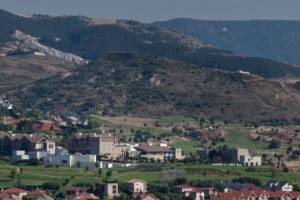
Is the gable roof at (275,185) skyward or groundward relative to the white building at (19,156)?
groundward

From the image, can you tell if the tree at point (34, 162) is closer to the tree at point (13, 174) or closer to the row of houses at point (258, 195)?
the tree at point (13, 174)

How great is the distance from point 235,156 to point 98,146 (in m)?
14.4

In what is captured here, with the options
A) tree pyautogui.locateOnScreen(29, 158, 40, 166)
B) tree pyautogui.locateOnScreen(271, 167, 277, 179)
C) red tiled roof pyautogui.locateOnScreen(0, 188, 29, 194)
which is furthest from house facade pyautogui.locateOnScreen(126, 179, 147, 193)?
tree pyautogui.locateOnScreen(271, 167, 277, 179)

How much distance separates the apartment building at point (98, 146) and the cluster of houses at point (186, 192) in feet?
72.9

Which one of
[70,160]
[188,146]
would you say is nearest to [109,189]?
[70,160]

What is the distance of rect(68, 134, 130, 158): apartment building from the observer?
140 meters

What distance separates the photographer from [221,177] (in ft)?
413

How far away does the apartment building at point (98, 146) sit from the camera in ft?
458

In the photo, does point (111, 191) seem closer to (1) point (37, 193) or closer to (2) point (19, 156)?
(1) point (37, 193)

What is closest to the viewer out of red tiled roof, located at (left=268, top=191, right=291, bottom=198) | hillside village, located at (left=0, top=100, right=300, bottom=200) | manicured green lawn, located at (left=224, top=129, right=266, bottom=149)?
hillside village, located at (left=0, top=100, right=300, bottom=200)

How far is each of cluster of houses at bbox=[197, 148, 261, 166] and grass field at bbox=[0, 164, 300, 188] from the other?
5.88 meters

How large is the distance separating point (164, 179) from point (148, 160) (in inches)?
731

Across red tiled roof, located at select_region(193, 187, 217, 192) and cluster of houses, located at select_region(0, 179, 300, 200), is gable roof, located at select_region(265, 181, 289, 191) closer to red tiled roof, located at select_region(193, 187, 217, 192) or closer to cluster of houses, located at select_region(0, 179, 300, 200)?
cluster of houses, located at select_region(0, 179, 300, 200)

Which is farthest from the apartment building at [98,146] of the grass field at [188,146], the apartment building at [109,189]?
the apartment building at [109,189]
